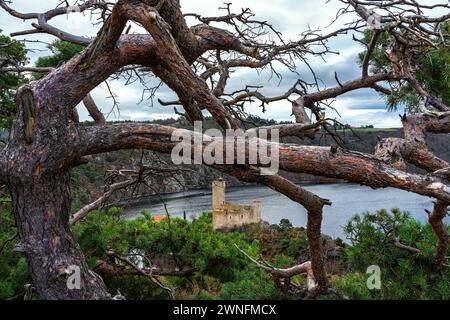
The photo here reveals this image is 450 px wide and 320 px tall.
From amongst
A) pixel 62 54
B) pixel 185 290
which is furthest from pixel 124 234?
pixel 62 54

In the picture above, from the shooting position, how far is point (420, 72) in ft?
18.3

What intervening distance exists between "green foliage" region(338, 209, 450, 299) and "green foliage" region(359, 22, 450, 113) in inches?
73.4

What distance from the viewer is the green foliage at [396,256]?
3.32 m

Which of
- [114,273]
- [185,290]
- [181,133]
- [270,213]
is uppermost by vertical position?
[181,133]

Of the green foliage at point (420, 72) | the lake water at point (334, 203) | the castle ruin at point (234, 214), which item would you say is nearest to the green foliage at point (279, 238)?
the castle ruin at point (234, 214)

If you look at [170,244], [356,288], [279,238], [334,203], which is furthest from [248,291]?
[334,203]

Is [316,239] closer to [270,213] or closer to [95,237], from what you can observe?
[95,237]

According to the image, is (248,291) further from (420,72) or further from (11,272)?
(420,72)

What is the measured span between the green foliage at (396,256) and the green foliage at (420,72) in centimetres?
186

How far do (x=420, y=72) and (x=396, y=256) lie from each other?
2.96m

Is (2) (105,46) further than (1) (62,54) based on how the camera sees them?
No

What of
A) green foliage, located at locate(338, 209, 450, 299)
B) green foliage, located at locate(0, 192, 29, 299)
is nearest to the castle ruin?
green foliage, located at locate(0, 192, 29, 299)

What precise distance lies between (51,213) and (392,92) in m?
3.63

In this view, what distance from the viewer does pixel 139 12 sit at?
2.77 m
